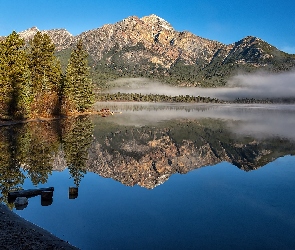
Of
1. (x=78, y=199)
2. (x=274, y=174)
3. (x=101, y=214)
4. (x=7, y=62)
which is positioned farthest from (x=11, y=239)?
(x=7, y=62)

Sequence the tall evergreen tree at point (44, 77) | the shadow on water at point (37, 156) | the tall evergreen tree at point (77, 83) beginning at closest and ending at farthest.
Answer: the shadow on water at point (37, 156)
the tall evergreen tree at point (44, 77)
the tall evergreen tree at point (77, 83)

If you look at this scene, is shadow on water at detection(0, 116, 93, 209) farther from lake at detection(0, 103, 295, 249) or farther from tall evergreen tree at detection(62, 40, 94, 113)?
tall evergreen tree at detection(62, 40, 94, 113)

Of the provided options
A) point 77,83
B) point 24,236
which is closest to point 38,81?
point 77,83

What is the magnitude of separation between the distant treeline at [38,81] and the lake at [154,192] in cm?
1410

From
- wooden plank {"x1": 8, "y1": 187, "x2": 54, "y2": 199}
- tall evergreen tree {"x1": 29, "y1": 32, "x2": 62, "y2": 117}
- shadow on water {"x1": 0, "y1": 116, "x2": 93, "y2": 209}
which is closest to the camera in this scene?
wooden plank {"x1": 8, "y1": 187, "x2": 54, "y2": 199}

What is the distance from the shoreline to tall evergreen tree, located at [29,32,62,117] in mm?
48217

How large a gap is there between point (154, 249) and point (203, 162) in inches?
753

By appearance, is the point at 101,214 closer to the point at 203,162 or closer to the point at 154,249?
the point at 154,249

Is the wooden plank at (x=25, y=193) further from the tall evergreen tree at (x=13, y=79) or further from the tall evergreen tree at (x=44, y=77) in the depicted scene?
the tall evergreen tree at (x=44, y=77)

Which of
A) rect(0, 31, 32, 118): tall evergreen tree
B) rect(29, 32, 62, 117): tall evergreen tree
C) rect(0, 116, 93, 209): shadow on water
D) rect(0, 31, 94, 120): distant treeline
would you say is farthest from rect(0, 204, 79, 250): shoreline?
rect(29, 32, 62, 117): tall evergreen tree

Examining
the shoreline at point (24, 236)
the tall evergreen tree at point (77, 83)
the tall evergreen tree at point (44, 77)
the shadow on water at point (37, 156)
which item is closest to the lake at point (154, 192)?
the shadow on water at point (37, 156)

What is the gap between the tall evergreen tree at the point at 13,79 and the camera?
47.6m

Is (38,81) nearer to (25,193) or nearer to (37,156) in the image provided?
(37,156)

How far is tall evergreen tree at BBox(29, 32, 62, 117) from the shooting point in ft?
194
